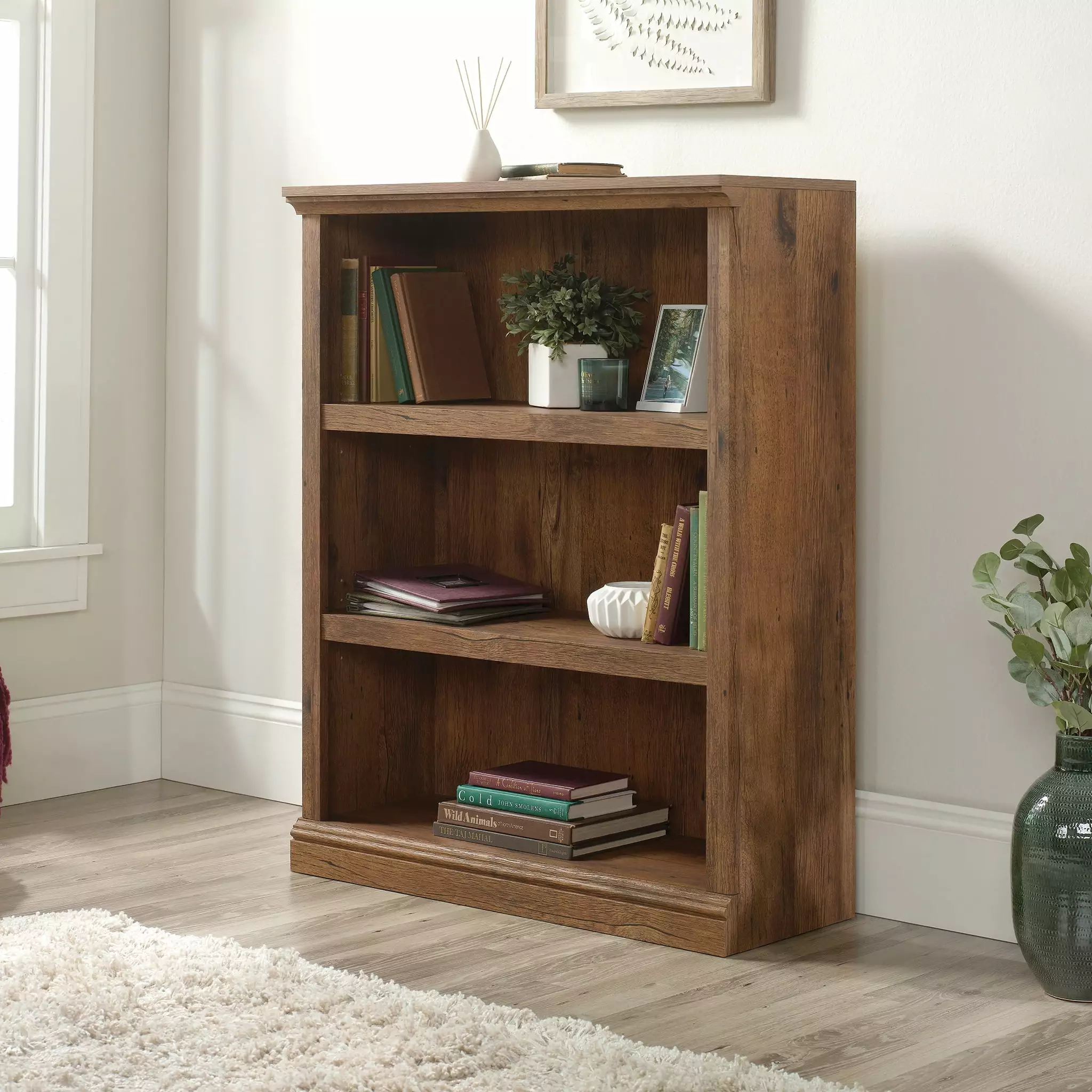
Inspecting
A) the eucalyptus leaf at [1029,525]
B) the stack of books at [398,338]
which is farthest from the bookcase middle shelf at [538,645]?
the eucalyptus leaf at [1029,525]

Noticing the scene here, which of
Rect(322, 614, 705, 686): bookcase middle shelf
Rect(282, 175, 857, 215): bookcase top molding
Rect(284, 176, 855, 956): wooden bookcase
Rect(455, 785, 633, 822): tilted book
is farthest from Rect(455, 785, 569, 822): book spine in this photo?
Rect(282, 175, 857, 215): bookcase top molding

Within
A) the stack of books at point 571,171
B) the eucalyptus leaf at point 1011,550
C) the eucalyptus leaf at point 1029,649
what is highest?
the stack of books at point 571,171

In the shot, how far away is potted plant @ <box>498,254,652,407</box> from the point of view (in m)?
3.03

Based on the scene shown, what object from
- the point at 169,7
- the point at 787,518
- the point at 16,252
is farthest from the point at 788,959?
the point at 169,7

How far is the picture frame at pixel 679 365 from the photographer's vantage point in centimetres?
286

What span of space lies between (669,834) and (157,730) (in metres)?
1.48

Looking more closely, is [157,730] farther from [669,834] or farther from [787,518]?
[787,518]

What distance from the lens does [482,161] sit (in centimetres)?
306

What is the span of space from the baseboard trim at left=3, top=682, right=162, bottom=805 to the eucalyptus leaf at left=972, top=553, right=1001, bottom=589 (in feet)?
7.20

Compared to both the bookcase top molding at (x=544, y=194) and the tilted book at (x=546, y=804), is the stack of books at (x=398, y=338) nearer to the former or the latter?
the bookcase top molding at (x=544, y=194)

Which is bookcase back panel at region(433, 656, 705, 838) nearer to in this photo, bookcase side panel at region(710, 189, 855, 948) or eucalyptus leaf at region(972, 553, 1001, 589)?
bookcase side panel at region(710, 189, 855, 948)

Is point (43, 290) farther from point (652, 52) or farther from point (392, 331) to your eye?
point (652, 52)

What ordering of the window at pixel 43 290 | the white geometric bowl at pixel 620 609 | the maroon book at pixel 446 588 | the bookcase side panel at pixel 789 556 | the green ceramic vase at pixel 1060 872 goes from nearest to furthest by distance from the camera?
1. the green ceramic vase at pixel 1060 872
2. the bookcase side panel at pixel 789 556
3. the white geometric bowl at pixel 620 609
4. the maroon book at pixel 446 588
5. the window at pixel 43 290

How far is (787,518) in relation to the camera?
2.82 meters
